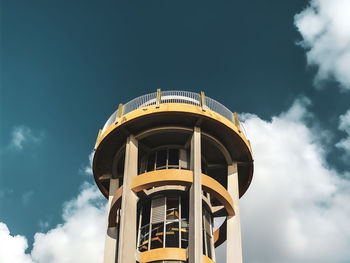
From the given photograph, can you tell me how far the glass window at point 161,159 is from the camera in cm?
3142

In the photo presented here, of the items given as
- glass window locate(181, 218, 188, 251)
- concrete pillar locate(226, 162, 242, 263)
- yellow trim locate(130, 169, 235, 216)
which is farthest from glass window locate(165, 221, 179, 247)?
concrete pillar locate(226, 162, 242, 263)

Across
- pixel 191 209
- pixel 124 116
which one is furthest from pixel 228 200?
pixel 124 116

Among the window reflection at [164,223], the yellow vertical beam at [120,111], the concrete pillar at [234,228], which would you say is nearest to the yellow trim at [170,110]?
the yellow vertical beam at [120,111]

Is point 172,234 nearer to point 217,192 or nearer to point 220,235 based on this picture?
point 217,192

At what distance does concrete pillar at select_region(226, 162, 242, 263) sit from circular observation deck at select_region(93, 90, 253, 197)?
3.88ft

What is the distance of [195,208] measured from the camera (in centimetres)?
2553

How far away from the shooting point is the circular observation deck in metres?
28.8

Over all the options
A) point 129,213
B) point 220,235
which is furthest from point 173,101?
point 220,235

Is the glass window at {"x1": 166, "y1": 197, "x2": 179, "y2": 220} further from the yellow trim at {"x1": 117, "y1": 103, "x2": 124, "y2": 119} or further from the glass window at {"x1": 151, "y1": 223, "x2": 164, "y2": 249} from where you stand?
the yellow trim at {"x1": 117, "y1": 103, "x2": 124, "y2": 119}

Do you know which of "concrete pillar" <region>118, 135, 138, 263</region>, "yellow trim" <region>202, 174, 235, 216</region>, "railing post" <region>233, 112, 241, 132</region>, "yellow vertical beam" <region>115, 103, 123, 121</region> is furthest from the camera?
"railing post" <region>233, 112, 241, 132</region>

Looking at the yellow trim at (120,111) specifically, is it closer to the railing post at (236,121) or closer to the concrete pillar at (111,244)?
the concrete pillar at (111,244)

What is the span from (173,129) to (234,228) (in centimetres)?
785

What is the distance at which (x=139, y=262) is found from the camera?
1038 inches

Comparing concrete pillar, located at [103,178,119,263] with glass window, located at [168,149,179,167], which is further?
glass window, located at [168,149,179,167]
